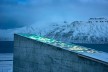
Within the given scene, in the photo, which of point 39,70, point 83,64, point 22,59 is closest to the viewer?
point 83,64

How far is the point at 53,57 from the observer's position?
13.3 metres

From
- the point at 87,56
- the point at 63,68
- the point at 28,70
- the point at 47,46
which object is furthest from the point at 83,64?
the point at 28,70

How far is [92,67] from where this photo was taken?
1157 centimetres

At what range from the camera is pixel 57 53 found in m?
13.1

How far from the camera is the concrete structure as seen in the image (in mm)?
11758

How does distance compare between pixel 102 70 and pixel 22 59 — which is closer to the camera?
pixel 102 70

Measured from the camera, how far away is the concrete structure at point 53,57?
38.6 feet

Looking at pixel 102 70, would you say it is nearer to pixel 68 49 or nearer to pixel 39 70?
pixel 68 49

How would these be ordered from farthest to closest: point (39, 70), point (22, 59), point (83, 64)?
point (22, 59) < point (39, 70) < point (83, 64)

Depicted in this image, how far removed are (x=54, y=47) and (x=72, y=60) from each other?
136 centimetres

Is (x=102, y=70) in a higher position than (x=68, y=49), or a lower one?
lower

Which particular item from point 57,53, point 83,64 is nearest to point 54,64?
point 57,53

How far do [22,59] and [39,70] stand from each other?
1.58 meters

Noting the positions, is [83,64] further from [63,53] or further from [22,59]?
[22,59]
